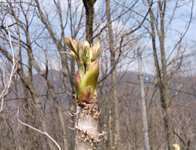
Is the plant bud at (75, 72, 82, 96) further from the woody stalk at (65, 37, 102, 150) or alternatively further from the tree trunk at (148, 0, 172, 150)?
the tree trunk at (148, 0, 172, 150)

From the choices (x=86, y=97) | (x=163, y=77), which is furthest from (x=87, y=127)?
(x=163, y=77)

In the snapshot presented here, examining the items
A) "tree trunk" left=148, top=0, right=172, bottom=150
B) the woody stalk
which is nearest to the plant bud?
the woody stalk

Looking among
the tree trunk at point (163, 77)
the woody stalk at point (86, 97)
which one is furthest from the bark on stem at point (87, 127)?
the tree trunk at point (163, 77)

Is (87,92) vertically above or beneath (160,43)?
beneath

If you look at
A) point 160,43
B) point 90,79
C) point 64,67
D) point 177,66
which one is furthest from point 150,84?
point 90,79

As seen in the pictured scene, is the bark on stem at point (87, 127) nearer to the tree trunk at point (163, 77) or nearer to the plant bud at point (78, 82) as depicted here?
the plant bud at point (78, 82)

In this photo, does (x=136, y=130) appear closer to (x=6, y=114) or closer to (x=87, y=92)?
(x=6, y=114)

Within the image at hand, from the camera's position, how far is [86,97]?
2.29 feet

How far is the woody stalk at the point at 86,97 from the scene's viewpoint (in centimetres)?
67

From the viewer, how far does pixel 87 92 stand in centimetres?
70

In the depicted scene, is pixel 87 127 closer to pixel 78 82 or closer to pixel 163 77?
pixel 78 82

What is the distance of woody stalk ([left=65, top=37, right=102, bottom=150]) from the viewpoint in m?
0.67

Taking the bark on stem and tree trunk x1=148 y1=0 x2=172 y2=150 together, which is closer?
the bark on stem

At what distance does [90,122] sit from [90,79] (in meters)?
0.12
